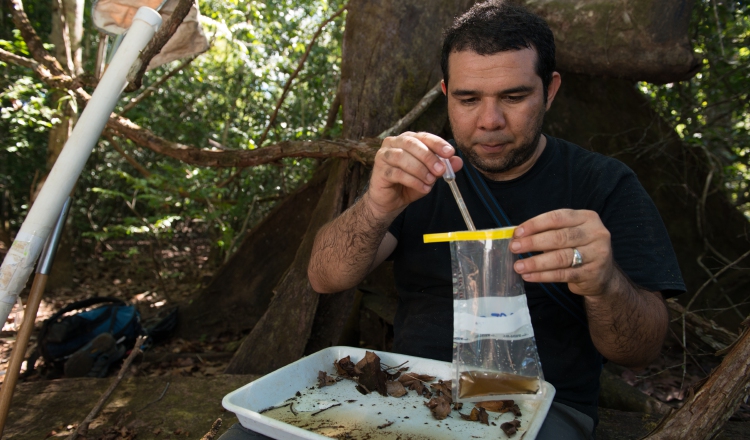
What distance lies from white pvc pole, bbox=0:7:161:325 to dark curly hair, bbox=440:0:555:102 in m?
1.11

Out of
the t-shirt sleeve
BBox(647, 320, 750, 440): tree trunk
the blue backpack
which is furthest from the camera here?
the blue backpack

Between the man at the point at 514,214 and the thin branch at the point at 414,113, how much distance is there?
0.89m

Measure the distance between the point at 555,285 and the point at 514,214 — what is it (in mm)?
356

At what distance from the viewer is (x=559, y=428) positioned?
4.94 ft

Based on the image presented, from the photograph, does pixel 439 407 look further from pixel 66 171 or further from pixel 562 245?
pixel 66 171

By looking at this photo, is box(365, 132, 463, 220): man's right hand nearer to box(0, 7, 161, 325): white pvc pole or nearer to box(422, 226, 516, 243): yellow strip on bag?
box(422, 226, 516, 243): yellow strip on bag

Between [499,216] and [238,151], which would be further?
[238,151]

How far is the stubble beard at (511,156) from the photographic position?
1973mm

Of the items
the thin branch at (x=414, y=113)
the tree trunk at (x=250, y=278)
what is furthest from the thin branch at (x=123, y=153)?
the thin branch at (x=414, y=113)

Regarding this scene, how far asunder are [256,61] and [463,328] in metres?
5.67

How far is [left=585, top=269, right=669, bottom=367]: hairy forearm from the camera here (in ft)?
5.12

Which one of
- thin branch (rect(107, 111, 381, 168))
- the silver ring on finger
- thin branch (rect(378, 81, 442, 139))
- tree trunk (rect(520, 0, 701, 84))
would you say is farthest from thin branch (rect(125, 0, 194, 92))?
tree trunk (rect(520, 0, 701, 84))

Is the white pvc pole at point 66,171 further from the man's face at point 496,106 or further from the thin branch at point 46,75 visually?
the thin branch at point 46,75

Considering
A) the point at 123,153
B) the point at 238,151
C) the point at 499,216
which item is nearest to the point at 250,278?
the point at 238,151
